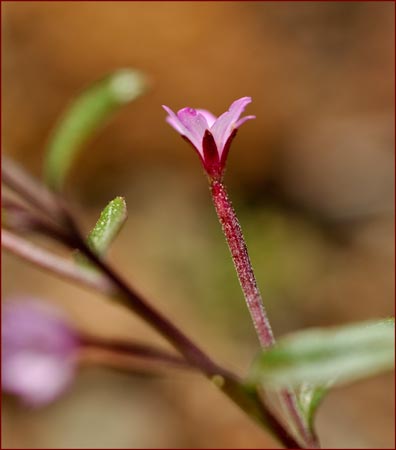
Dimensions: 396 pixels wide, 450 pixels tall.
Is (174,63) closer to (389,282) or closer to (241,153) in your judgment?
(241,153)

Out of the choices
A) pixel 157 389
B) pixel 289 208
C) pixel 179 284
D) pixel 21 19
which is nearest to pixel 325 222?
pixel 289 208

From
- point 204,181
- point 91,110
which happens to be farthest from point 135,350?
point 204,181

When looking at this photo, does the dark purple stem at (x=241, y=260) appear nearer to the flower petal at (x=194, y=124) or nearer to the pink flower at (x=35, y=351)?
the flower petal at (x=194, y=124)

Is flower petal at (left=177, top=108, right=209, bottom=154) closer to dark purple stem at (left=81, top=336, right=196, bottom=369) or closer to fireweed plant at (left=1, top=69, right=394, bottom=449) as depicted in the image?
fireweed plant at (left=1, top=69, right=394, bottom=449)

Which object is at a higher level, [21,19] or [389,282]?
[21,19]

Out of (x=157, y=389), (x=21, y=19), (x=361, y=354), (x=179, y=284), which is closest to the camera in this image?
(x=361, y=354)

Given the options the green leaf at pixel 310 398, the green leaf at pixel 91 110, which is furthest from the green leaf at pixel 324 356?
the green leaf at pixel 91 110

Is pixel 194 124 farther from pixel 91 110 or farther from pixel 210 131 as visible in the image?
pixel 91 110

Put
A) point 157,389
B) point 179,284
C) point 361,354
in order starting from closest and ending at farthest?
point 361,354 → point 157,389 → point 179,284
